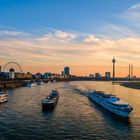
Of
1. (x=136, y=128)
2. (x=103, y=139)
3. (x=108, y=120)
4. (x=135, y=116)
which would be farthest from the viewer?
(x=135, y=116)

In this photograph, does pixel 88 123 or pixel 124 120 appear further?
pixel 124 120

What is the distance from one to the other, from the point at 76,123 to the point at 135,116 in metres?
20.4

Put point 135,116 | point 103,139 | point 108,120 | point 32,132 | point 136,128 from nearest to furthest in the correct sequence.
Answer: point 103,139, point 32,132, point 136,128, point 108,120, point 135,116

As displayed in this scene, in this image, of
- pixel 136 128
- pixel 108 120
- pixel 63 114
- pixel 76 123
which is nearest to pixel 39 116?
pixel 63 114

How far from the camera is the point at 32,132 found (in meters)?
57.6

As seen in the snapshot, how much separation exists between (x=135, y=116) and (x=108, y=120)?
9965 millimetres

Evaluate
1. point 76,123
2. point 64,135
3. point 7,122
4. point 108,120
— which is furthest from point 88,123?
point 7,122

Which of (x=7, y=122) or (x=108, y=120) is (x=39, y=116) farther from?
(x=108, y=120)

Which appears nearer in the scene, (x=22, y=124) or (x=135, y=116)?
(x=22, y=124)

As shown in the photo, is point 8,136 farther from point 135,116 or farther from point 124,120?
point 135,116

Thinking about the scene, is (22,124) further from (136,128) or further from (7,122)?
(136,128)

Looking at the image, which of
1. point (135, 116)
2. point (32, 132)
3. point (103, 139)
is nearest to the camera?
point (103, 139)

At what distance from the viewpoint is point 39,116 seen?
251 ft

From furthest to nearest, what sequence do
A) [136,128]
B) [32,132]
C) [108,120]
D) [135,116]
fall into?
[135,116] → [108,120] → [136,128] → [32,132]
